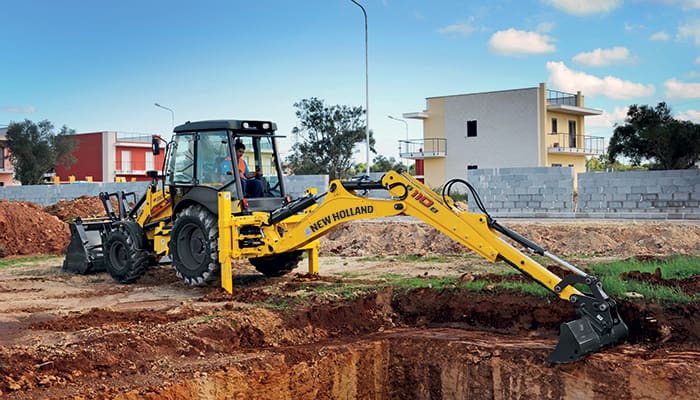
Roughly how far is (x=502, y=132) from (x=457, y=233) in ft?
128

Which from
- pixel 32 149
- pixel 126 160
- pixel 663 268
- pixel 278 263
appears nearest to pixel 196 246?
pixel 278 263

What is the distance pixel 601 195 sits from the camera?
21922 millimetres

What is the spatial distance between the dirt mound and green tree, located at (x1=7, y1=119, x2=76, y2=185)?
1550 inches

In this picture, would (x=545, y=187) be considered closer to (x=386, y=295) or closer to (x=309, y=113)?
(x=386, y=295)

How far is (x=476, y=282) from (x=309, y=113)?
1427 inches

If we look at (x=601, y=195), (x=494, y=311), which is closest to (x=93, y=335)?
(x=494, y=311)

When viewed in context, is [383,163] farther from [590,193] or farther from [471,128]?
[590,193]

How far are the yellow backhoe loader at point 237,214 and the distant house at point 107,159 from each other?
50976mm

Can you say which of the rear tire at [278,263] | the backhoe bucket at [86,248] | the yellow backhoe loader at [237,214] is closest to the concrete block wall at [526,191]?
the yellow backhoe loader at [237,214]

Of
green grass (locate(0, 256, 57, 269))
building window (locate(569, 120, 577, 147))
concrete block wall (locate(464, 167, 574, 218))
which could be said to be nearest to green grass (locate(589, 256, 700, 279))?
concrete block wall (locate(464, 167, 574, 218))

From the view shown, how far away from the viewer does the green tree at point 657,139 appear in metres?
34.7

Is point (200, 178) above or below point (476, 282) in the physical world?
above

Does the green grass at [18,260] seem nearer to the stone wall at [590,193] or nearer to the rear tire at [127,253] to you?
the rear tire at [127,253]

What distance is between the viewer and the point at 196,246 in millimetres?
11445
